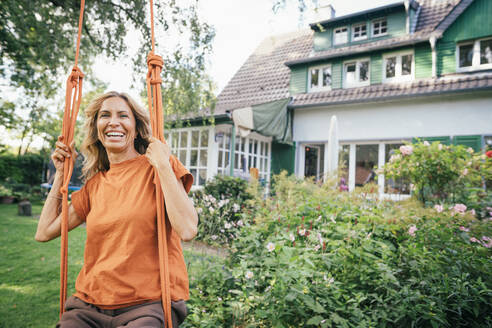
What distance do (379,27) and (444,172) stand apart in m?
8.01

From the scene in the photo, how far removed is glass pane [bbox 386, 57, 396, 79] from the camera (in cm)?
973

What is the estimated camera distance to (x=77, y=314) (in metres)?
1.31

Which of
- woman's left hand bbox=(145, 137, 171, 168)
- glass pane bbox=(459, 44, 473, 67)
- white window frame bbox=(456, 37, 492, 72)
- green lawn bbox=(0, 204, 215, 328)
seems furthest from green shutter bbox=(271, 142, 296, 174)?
woman's left hand bbox=(145, 137, 171, 168)

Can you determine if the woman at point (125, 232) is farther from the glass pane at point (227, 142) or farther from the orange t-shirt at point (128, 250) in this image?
the glass pane at point (227, 142)

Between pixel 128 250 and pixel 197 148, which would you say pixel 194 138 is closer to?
pixel 197 148

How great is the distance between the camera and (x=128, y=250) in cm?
133

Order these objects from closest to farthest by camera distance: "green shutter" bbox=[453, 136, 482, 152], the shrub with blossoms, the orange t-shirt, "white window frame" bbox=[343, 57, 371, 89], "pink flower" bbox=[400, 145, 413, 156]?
the orange t-shirt < the shrub with blossoms < "pink flower" bbox=[400, 145, 413, 156] < "green shutter" bbox=[453, 136, 482, 152] < "white window frame" bbox=[343, 57, 371, 89]

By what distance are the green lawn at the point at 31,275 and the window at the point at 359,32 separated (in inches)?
393

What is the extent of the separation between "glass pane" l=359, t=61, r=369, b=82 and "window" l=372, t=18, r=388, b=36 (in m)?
1.23

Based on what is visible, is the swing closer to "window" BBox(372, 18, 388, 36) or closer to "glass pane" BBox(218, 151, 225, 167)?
"glass pane" BBox(218, 151, 225, 167)

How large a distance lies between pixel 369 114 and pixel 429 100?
1.61 meters

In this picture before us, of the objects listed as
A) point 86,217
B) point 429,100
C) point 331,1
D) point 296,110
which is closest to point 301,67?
point 296,110

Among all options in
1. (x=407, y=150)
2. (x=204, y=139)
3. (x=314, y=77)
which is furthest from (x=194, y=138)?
(x=407, y=150)

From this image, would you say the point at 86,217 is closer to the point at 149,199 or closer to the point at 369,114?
the point at 149,199
